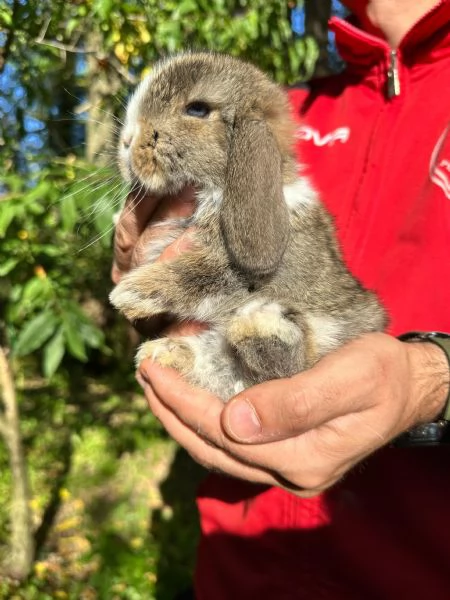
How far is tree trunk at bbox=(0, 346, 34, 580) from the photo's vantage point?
360cm

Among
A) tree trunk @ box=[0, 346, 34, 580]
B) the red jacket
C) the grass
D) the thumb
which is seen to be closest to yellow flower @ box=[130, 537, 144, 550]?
the grass

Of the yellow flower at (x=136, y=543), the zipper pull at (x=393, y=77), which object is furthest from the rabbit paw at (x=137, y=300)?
the yellow flower at (x=136, y=543)

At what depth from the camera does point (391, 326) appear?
1.98m

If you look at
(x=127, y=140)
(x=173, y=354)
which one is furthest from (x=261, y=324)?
(x=127, y=140)

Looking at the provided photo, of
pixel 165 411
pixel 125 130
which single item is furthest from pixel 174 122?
pixel 165 411

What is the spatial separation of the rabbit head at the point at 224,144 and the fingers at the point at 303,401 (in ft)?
1.06

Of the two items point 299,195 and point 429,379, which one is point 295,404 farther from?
point 299,195

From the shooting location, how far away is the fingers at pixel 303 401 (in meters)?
1.45

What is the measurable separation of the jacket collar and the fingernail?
1.56m

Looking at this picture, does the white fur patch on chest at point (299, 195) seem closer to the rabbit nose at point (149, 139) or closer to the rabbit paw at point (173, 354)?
the rabbit nose at point (149, 139)

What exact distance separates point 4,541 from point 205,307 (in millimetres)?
3502

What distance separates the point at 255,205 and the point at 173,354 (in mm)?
586

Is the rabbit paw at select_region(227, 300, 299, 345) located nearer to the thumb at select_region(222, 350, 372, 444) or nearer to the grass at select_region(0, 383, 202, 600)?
the thumb at select_region(222, 350, 372, 444)

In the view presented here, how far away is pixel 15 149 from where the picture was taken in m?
3.17
